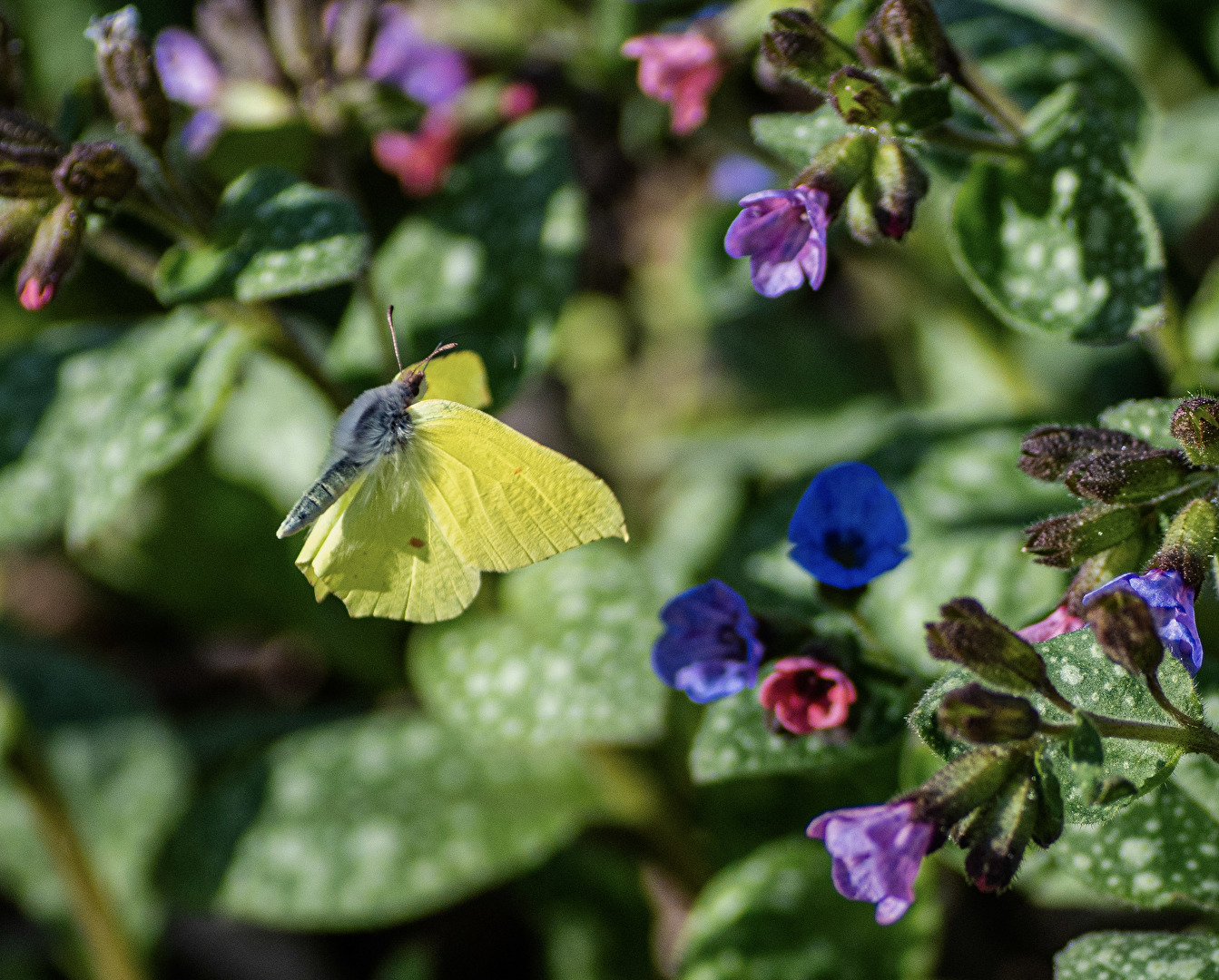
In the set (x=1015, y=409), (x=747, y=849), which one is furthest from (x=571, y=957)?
(x=1015, y=409)

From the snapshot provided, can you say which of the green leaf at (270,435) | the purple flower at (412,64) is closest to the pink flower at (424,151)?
the purple flower at (412,64)

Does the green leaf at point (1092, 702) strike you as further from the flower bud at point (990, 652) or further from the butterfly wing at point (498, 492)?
the butterfly wing at point (498, 492)

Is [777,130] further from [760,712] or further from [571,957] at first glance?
[571,957]

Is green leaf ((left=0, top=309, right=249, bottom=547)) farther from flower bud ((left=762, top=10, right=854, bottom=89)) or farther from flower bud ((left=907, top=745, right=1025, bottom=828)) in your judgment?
flower bud ((left=907, top=745, right=1025, bottom=828))

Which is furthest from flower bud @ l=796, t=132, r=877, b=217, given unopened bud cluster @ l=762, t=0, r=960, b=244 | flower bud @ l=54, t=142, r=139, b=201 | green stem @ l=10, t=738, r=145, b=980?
green stem @ l=10, t=738, r=145, b=980

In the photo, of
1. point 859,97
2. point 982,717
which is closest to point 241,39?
point 859,97

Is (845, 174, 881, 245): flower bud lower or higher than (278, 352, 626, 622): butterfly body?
higher

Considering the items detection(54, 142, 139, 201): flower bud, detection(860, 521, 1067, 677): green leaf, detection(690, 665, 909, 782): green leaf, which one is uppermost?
detection(54, 142, 139, 201): flower bud
